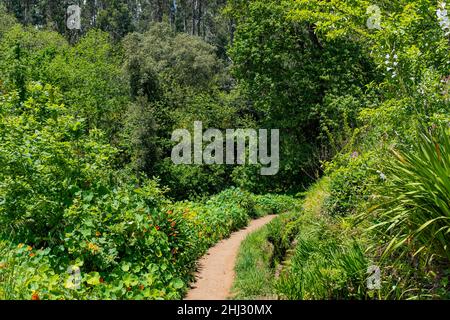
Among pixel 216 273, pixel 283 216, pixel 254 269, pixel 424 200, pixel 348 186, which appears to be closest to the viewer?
pixel 424 200

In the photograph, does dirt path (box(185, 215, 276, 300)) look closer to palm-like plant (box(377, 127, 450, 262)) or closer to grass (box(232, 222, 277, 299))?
grass (box(232, 222, 277, 299))

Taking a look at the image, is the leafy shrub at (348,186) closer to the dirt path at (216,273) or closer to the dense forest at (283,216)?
the dense forest at (283,216)

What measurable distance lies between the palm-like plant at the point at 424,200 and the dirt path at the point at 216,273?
2879 millimetres

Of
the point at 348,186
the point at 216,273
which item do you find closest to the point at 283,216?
the point at 216,273

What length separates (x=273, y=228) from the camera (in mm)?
9062

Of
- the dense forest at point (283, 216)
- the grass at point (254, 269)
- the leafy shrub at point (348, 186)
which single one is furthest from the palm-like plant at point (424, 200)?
the grass at point (254, 269)

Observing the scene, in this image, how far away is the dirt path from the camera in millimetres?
6254

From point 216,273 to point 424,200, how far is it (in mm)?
4148

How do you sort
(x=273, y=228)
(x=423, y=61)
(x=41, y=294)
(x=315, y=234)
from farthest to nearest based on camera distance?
1. (x=273, y=228)
2. (x=315, y=234)
3. (x=423, y=61)
4. (x=41, y=294)

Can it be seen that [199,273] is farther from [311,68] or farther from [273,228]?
[311,68]

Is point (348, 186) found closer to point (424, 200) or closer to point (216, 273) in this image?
point (424, 200)

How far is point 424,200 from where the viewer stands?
403 centimetres
